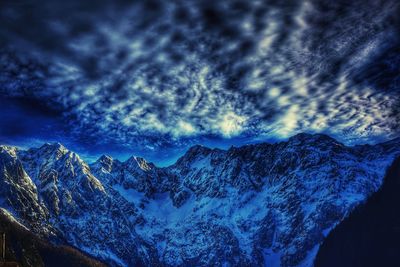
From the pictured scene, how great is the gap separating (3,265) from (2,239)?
176 cm

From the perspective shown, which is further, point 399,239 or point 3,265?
point 399,239

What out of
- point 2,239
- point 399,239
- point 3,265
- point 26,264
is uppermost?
point 399,239

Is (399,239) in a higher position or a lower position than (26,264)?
higher

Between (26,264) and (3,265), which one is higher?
(26,264)

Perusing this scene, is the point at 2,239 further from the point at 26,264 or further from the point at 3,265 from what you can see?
the point at 26,264

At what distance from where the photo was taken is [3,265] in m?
26.9

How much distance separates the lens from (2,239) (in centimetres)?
2758

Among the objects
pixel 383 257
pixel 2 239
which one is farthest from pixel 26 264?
pixel 2 239

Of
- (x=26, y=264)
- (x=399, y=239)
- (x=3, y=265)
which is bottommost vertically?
→ (x=3, y=265)

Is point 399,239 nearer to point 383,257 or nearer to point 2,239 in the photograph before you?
point 383,257

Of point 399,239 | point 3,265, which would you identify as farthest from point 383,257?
point 3,265

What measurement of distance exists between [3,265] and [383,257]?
208504mm

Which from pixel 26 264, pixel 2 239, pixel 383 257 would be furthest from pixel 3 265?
pixel 383 257

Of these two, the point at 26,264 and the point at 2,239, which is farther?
the point at 26,264
